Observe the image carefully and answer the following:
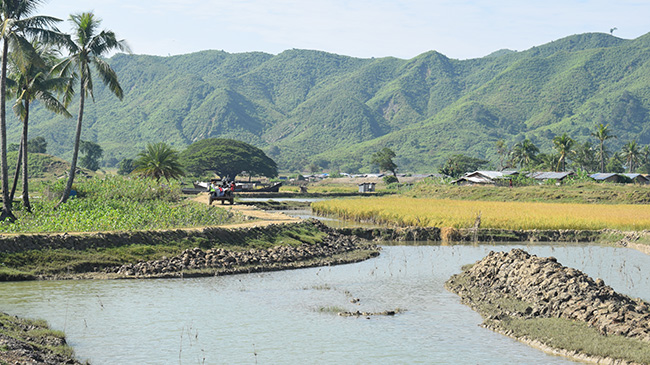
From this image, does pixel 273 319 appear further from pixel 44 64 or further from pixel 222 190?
pixel 222 190

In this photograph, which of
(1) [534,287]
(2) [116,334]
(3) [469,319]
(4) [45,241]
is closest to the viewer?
(2) [116,334]

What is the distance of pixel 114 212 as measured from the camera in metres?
34.1

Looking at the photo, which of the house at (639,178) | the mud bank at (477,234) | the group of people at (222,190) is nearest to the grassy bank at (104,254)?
the mud bank at (477,234)

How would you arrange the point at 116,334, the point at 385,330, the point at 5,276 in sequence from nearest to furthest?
the point at 116,334
the point at 385,330
the point at 5,276

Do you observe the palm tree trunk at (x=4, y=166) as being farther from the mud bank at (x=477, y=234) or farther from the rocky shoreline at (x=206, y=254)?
the mud bank at (x=477, y=234)

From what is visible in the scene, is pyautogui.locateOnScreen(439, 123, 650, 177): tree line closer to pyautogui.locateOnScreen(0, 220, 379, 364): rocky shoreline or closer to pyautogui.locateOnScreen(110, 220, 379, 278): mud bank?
pyautogui.locateOnScreen(110, 220, 379, 278): mud bank

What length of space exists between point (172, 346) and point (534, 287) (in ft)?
38.5

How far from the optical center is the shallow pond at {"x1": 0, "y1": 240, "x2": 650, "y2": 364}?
51.0 feet

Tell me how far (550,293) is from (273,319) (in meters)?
8.49

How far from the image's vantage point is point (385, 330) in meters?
18.0

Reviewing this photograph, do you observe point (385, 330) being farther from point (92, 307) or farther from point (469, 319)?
point (92, 307)

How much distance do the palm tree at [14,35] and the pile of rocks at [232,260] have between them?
1212 centimetres

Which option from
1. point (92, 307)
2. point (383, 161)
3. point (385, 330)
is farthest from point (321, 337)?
point (383, 161)

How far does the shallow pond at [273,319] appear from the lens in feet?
51.0
